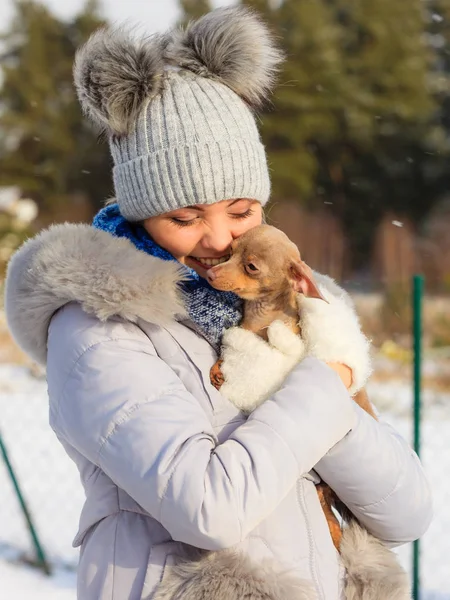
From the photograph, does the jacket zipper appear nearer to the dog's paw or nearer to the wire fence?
the dog's paw

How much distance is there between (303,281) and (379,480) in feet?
1.74

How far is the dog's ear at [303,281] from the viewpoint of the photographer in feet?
6.15

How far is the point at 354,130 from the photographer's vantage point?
23766mm

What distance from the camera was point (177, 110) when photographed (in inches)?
75.4

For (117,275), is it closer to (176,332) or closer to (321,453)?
(176,332)

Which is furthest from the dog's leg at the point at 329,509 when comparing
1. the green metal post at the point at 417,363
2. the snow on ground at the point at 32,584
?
the snow on ground at the point at 32,584

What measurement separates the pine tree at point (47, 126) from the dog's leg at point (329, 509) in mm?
22934

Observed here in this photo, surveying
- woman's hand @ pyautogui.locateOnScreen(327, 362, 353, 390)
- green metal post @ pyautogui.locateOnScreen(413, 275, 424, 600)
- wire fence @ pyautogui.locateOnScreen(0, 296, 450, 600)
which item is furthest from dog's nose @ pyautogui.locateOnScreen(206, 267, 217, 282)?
wire fence @ pyautogui.locateOnScreen(0, 296, 450, 600)

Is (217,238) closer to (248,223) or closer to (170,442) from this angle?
(248,223)

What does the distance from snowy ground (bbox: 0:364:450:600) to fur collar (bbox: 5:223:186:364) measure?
12.1ft

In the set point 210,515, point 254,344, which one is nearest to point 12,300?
point 254,344

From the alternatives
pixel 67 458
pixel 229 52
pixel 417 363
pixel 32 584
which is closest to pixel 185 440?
pixel 229 52

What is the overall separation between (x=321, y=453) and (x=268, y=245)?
2.12ft

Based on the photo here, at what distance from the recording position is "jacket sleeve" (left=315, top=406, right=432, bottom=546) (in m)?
1.64
